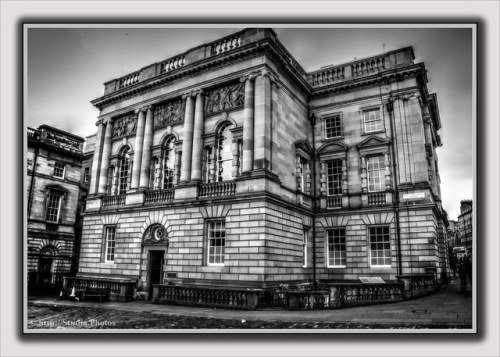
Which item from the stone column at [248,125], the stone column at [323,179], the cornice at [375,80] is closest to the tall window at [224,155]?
the stone column at [248,125]

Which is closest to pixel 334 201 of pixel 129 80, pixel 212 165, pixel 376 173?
pixel 376 173

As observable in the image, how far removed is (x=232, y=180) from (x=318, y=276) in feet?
22.5

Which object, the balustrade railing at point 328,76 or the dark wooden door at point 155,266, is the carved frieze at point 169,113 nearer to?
the dark wooden door at point 155,266

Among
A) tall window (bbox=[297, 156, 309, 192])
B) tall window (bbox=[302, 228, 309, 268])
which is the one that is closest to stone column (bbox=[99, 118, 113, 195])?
tall window (bbox=[297, 156, 309, 192])

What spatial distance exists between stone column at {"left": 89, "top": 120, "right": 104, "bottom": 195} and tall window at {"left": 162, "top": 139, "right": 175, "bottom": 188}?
508cm

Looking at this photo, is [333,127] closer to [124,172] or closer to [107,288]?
[124,172]

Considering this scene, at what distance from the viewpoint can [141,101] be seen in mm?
21484

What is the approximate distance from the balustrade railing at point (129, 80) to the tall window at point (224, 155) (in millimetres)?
7297

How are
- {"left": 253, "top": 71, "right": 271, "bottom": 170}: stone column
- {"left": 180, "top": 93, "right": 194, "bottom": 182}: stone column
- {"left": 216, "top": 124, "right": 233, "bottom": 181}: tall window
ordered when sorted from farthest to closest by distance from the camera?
1. {"left": 180, "top": 93, "right": 194, "bottom": 182}: stone column
2. {"left": 216, "top": 124, "right": 233, "bottom": 181}: tall window
3. {"left": 253, "top": 71, "right": 271, "bottom": 170}: stone column

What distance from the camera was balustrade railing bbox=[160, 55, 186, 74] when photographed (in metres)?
20.0

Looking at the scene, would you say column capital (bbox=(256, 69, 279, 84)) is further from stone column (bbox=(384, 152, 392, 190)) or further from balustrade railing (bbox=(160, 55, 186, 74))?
stone column (bbox=(384, 152, 392, 190))

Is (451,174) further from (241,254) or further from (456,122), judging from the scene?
(241,254)

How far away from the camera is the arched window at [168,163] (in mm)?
20047

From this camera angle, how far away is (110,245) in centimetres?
2109
